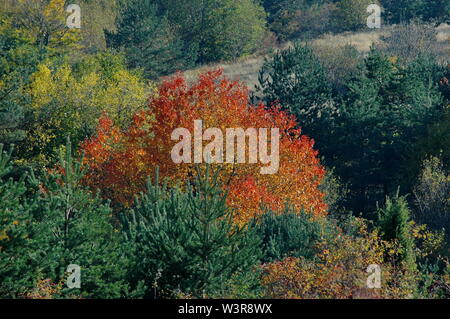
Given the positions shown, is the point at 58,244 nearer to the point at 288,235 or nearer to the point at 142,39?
the point at 288,235

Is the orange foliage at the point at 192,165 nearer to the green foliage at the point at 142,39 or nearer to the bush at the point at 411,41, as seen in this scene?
the green foliage at the point at 142,39

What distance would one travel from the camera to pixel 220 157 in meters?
42.7

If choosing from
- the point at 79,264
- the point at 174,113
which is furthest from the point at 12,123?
the point at 79,264

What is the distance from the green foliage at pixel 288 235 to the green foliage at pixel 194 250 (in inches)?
240

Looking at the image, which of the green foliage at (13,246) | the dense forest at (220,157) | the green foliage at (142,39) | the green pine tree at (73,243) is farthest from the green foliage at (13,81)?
the green foliage at (13,246)

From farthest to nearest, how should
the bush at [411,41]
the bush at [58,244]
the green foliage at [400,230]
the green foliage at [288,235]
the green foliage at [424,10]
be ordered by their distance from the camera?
the green foliage at [424,10], the bush at [411,41], the green foliage at [288,235], the green foliage at [400,230], the bush at [58,244]

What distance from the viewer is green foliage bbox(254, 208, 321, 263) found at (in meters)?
31.1

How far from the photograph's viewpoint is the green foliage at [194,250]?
2297cm

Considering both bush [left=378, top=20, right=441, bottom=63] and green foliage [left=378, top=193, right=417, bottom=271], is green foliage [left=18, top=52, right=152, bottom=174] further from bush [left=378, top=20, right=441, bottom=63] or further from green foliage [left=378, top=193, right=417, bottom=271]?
bush [left=378, top=20, right=441, bottom=63]

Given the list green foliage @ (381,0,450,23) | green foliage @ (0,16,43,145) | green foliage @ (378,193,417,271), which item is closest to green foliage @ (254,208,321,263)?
green foliage @ (378,193,417,271)

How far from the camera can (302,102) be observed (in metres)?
57.0

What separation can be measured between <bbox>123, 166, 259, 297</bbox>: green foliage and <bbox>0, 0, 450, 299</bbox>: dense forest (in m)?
0.06
